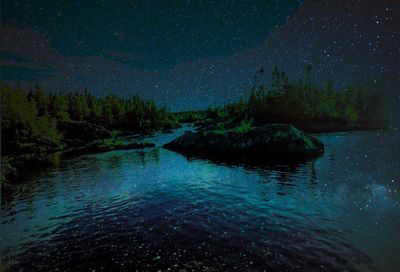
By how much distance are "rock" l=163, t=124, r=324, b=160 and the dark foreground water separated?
20.8 feet

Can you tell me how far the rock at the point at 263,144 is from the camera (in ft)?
83.5

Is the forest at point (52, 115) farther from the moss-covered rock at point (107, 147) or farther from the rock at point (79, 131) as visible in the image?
the moss-covered rock at point (107, 147)

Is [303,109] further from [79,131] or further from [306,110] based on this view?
[79,131]

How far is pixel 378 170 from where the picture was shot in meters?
18.3

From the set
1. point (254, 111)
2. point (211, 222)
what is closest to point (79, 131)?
point (254, 111)

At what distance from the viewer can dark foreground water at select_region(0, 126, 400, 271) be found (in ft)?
25.1

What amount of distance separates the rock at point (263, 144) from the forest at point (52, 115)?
2796 cm

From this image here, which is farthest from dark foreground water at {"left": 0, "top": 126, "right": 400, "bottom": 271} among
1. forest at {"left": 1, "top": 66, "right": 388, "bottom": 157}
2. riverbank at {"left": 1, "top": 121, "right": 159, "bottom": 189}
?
forest at {"left": 1, "top": 66, "right": 388, "bottom": 157}

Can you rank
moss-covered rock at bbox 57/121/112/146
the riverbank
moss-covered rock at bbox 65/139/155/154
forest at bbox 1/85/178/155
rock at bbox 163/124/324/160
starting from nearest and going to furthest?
rock at bbox 163/124/324/160 < the riverbank < moss-covered rock at bbox 65/139/155/154 < forest at bbox 1/85/178/155 < moss-covered rock at bbox 57/121/112/146

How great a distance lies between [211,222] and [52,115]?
68.1 m

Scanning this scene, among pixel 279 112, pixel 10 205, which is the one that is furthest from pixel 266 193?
pixel 279 112

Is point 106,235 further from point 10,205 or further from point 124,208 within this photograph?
point 10,205

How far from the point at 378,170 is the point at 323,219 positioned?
11131 mm

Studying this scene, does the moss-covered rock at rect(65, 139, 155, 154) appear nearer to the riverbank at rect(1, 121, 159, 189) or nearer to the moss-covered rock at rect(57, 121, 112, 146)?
the riverbank at rect(1, 121, 159, 189)
